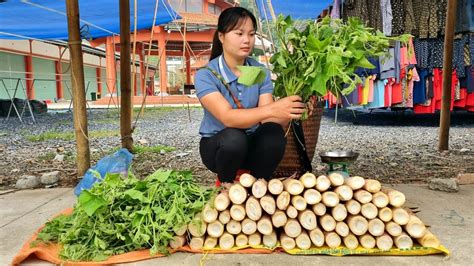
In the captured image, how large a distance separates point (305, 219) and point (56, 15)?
20.9ft

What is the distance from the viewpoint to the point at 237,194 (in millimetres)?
1787

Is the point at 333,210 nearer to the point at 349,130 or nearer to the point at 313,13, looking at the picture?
the point at 349,130

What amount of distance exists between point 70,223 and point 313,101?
4.61 ft

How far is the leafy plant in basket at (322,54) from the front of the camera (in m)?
1.87

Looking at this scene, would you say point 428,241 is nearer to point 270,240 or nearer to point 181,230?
point 270,240

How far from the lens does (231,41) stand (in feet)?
6.71

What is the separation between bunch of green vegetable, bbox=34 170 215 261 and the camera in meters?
1.74

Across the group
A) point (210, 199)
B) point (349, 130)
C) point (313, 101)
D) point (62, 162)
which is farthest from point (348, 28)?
point (349, 130)

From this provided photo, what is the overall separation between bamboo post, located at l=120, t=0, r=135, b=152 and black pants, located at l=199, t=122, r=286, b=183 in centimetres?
191

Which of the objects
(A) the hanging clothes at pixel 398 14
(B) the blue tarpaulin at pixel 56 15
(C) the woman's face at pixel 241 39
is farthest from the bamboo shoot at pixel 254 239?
(A) the hanging clothes at pixel 398 14

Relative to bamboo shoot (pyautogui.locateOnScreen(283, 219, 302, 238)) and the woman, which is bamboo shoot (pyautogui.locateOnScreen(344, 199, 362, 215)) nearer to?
bamboo shoot (pyautogui.locateOnScreen(283, 219, 302, 238))

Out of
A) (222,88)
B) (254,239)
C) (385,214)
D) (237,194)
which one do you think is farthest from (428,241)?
(222,88)

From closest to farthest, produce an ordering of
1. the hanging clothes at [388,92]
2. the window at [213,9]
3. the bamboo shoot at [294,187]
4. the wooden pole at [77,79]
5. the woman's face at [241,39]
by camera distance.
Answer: the bamboo shoot at [294,187]
the woman's face at [241,39]
the wooden pole at [77,79]
the hanging clothes at [388,92]
the window at [213,9]

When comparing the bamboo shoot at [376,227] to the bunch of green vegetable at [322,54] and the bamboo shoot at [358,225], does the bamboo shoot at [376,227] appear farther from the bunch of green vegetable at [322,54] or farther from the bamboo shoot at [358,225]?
the bunch of green vegetable at [322,54]
